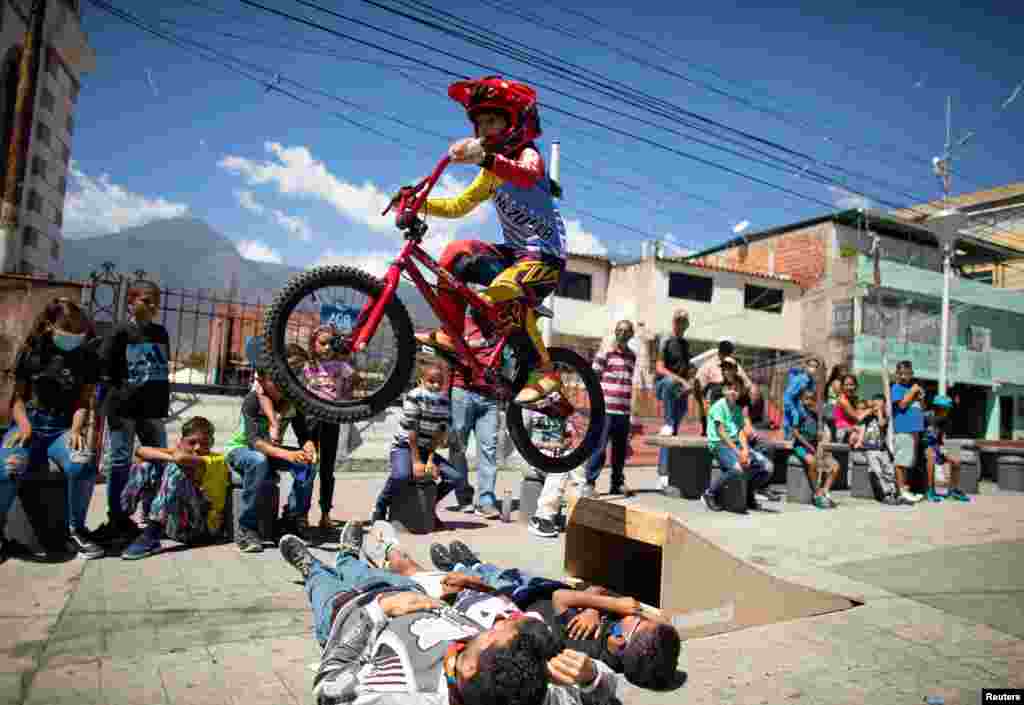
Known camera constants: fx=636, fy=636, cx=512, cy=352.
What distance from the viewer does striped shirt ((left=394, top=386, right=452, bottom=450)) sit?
20.5 ft

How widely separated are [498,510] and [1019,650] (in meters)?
4.85

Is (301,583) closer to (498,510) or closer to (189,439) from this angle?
(189,439)

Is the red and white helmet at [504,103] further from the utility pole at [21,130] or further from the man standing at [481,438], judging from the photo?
the utility pole at [21,130]

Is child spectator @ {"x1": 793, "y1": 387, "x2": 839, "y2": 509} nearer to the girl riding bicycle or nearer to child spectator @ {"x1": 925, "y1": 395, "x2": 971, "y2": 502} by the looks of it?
child spectator @ {"x1": 925, "y1": 395, "x2": 971, "y2": 502}

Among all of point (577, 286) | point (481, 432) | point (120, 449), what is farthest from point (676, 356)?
point (577, 286)

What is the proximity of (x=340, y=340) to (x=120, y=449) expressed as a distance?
322cm

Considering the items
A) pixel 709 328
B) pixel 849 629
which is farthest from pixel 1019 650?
pixel 709 328

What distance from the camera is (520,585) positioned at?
12.5ft

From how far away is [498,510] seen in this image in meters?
7.51

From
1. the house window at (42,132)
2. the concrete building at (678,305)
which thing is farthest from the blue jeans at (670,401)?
the concrete building at (678,305)

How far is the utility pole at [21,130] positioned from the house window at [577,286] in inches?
855

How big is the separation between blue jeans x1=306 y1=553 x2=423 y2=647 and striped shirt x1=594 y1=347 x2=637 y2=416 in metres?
4.08

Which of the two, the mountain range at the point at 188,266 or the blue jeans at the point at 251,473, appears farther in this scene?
the mountain range at the point at 188,266

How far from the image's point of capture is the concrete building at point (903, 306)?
27.9 metres
